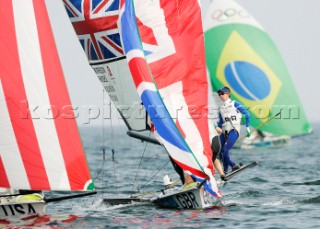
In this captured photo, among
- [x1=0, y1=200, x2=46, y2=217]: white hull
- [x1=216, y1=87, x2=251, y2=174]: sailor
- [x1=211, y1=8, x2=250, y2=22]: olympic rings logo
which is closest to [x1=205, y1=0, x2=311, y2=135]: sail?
[x1=211, y1=8, x2=250, y2=22]: olympic rings logo

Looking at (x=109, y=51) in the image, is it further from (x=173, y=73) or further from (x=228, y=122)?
(x=228, y=122)

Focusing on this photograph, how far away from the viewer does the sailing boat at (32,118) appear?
13188 millimetres

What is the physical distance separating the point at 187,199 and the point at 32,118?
3881mm

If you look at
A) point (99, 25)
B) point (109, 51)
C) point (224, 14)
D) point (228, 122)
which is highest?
point (224, 14)

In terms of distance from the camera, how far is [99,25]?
643 inches

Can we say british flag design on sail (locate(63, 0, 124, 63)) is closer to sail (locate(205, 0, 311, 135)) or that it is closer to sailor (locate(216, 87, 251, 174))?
sailor (locate(216, 87, 251, 174))

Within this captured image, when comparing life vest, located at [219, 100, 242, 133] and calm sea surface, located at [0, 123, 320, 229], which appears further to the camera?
life vest, located at [219, 100, 242, 133]

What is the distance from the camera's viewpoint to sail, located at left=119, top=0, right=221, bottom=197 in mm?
15289

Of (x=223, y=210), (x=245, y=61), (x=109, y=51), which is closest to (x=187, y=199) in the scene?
(x=223, y=210)

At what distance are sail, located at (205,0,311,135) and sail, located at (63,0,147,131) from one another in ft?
69.3

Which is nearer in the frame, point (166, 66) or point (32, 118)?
point (32, 118)

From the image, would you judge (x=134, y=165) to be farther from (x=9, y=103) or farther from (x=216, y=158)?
(x=9, y=103)

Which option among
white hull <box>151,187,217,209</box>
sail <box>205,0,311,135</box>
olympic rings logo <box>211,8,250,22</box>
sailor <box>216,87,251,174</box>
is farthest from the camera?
olympic rings logo <box>211,8,250,22</box>

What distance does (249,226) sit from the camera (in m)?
13.3
